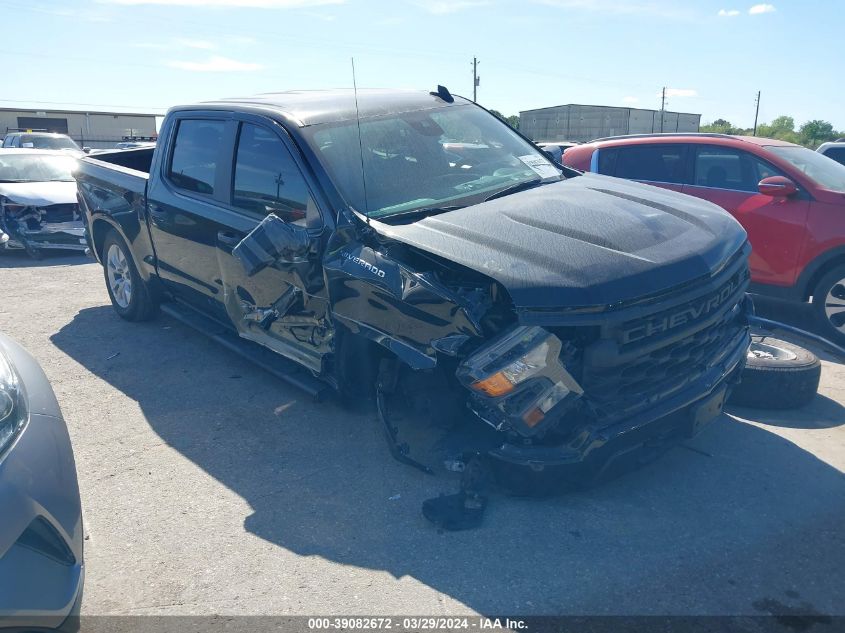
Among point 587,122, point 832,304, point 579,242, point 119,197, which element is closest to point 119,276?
point 119,197

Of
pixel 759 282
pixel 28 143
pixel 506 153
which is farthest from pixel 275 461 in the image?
pixel 28 143

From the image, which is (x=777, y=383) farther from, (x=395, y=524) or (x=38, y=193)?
(x=38, y=193)

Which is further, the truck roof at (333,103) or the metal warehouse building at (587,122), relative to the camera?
the metal warehouse building at (587,122)

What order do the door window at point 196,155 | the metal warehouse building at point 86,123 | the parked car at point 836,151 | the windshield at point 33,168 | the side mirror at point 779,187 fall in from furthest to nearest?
1. the metal warehouse building at point 86,123
2. the windshield at point 33,168
3. the parked car at point 836,151
4. the side mirror at point 779,187
5. the door window at point 196,155

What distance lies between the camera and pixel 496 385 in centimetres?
325

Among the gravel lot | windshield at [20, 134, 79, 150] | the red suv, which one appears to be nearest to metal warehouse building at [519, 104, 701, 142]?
windshield at [20, 134, 79, 150]

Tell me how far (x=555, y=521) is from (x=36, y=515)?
7.29 feet

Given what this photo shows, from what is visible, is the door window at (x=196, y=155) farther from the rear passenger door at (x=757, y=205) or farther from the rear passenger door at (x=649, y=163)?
the rear passenger door at (x=757, y=205)

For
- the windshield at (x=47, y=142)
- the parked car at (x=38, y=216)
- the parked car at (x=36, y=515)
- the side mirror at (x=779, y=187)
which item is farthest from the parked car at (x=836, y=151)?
the windshield at (x=47, y=142)

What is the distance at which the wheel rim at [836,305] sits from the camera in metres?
6.38

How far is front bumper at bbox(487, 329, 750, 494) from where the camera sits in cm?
335

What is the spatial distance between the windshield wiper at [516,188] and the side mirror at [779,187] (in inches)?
116

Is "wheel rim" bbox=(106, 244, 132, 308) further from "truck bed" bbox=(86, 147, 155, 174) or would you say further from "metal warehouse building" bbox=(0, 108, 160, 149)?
"metal warehouse building" bbox=(0, 108, 160, 149)

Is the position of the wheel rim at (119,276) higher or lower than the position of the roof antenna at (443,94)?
lower
